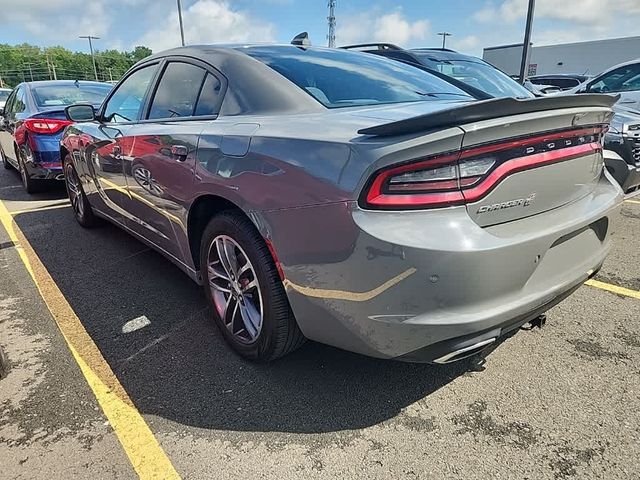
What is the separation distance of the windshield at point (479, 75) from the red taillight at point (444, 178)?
398 cm

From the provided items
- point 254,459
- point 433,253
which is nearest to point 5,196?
point 254,459

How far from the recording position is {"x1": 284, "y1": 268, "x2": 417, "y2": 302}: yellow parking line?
1.68 meters

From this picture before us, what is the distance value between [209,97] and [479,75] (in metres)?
4.63

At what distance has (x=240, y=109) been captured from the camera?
95.0 inches

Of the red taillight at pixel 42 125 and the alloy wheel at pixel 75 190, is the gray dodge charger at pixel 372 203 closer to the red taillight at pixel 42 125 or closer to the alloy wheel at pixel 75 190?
the alloy wheel at pixel 75 190

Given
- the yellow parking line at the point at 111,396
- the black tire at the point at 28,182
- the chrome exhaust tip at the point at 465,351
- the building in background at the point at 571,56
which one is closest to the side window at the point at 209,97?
the yellow parking line at the point at 111,396

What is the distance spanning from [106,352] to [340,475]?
1536mm

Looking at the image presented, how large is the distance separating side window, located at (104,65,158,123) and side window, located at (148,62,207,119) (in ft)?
0.82

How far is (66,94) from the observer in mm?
7000

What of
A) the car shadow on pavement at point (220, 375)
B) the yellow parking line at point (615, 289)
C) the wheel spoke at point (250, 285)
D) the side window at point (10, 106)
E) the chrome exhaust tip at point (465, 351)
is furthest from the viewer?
the side window at point (10, 106)

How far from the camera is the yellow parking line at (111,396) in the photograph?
1.90 metres

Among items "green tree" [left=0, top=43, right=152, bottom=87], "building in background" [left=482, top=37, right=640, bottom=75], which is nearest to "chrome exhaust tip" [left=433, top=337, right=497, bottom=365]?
"building in background" [left=482, top=37, right=640, bottom=75]

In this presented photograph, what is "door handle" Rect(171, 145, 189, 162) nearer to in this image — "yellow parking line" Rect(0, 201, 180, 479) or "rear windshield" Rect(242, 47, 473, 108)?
"rear windshield" Rect(242, 47, 473, 108)

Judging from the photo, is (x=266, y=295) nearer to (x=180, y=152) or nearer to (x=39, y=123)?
(x=180, y=152)
